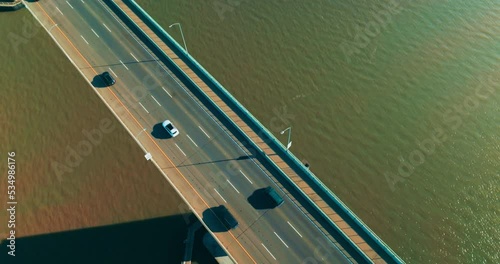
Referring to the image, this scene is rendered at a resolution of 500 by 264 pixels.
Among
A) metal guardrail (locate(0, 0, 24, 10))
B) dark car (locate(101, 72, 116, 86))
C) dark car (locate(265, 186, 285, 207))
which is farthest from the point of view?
metal guardrail (locate(0, 0, 24, 10))

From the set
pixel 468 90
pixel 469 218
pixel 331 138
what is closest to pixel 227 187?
pixel 331 138

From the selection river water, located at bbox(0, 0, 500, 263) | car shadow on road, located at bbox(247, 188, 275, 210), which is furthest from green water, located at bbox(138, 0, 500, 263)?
car shadow on road, located at bbox(247, 188, 275, 210)

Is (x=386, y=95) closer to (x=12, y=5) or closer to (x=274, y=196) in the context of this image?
(x=274, y=196)

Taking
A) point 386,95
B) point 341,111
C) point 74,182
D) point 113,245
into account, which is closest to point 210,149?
point 113,245

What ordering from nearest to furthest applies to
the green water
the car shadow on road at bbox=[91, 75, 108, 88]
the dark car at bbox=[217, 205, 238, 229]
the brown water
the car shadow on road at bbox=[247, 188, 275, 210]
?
1. the dark car at bbox=[217, 205, 238, 229]
2. the car shadow on road at bbox=[247, 188, 275, 210]
3. the car shadow on road at bbox=[91, 75, 108, 88]
4. the brown water
5. the green water

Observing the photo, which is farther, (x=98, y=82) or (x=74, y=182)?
(x=74, y=182)

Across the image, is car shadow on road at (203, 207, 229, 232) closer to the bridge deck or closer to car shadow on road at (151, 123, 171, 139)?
car shadow on road at (151, 123, 171, 139)

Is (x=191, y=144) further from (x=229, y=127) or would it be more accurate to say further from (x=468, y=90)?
(x=468, y=90)
